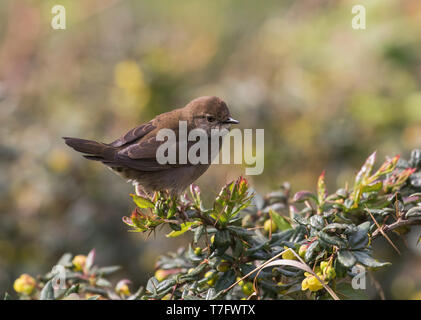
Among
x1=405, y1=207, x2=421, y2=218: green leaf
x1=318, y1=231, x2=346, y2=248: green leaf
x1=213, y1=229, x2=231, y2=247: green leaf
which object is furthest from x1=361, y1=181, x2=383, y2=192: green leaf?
x1=213, y1=229, x2=231, y2=247: green leaf

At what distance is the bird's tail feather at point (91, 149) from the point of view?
3.01 meters

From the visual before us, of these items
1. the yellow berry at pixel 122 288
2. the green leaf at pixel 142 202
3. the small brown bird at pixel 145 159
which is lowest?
the yellow berry at pixel 122 288

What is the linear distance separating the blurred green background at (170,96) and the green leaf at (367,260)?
1566 millimetres

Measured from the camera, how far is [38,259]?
4.27 meters

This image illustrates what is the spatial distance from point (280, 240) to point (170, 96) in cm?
324

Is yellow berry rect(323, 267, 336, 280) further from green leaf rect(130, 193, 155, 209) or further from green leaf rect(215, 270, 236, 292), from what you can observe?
green leaf rect(130, 193, 155, 209)

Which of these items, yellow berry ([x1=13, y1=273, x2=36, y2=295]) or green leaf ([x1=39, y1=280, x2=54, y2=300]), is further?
yellow berry ([x1=13, y1=273, x2=36, y2=295])

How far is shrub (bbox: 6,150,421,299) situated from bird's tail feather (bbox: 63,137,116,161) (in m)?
0.73

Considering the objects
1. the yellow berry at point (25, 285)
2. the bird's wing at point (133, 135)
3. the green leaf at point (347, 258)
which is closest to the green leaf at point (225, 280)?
the green leaf at point (347, 258)

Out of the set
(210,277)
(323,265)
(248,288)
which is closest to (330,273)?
(323,265)

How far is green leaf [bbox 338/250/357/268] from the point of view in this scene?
1998mm

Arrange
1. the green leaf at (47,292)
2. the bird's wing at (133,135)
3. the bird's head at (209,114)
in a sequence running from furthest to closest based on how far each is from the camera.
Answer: the bird's head at (209,114)
the bird's wing at (133,135)
the green leaf at (47,292)

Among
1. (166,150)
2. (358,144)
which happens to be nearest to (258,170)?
(358,144)

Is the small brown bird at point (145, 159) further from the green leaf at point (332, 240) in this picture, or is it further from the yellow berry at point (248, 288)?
the green leaf at point (332, 240)
